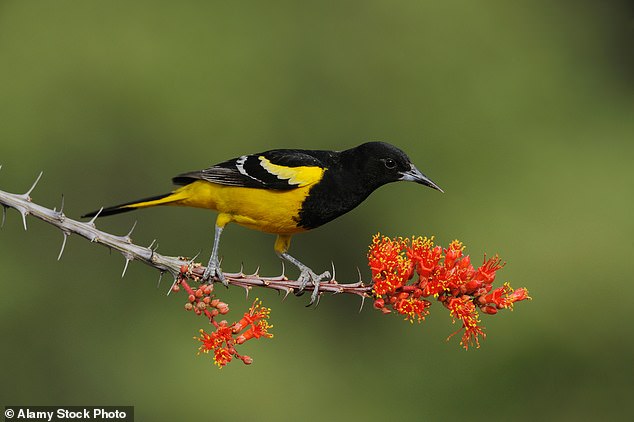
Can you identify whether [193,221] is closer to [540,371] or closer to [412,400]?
[412,400]

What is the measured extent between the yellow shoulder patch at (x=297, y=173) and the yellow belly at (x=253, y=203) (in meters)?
0.05

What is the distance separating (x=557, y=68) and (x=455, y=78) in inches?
126

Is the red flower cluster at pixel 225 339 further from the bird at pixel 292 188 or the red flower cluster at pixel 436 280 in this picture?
the bird at pixel 292 188

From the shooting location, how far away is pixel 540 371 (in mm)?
15609

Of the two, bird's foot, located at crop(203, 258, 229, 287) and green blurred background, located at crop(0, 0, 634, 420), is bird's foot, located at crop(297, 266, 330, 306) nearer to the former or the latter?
bird's foot, located at crop(203, 258, 229, 287)

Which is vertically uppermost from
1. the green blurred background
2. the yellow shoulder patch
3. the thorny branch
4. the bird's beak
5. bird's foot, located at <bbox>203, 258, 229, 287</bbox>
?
the bird's beak

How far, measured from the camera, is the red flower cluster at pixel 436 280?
456 cm

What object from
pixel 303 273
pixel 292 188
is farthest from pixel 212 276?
pixel 292 188

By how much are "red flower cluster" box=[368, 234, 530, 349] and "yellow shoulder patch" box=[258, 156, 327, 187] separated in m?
1.23

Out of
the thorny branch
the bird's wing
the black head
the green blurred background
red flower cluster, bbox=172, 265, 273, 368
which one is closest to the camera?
the thorny branch

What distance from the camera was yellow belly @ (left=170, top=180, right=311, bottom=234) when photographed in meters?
Answer: 5.72

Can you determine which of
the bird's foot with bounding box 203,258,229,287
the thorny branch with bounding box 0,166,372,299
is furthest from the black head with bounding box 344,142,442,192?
the bird's foot with bounding box 203,258,229,287

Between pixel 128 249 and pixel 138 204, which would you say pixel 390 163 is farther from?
pixel 128 249

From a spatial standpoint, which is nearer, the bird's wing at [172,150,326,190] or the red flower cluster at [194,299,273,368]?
the red flower cluster at [194,299,273,368]
